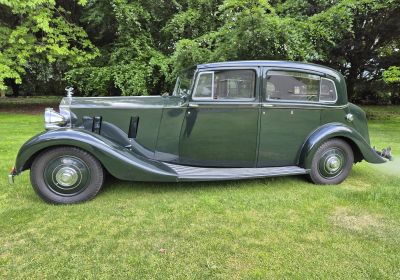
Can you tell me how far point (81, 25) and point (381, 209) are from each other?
13.8 metres

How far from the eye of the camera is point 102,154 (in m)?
3.84

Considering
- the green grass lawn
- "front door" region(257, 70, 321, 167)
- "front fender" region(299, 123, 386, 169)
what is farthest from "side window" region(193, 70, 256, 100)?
the green grass lawn

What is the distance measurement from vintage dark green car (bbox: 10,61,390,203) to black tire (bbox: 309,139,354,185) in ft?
0.05

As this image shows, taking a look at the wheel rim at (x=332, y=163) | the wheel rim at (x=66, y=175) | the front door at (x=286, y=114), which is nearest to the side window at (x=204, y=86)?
the front door at (x=286, y=114)

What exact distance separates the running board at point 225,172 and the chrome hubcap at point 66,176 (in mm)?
1159

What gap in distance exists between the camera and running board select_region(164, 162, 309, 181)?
4.16m

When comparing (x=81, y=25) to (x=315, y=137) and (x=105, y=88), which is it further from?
(x=315, y=137)

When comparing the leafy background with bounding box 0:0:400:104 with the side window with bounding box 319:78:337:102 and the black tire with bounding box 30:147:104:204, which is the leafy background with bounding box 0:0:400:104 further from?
the black tire with bounding box 30:147:104:204

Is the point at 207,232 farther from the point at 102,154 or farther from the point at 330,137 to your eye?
the point at 330,137

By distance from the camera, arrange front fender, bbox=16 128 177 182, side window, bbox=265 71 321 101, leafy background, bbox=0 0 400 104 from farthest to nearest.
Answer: leafy background, bbox=0 0 400 104, side window, bbox=265 71 321 101, front fender, bbox=16 128 177 182

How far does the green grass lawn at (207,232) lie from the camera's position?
2.70 metres

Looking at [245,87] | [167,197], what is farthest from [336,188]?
[167,197]

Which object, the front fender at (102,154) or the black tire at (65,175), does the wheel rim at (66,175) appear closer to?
the black tire at (65,175)

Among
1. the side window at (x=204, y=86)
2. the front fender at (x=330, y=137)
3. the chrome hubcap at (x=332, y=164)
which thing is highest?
Answer: the side window at (x=204, y=86)
